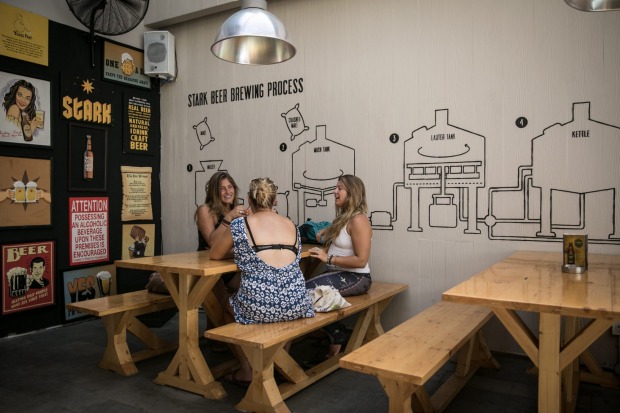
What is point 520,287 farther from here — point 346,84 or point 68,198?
point 68,198

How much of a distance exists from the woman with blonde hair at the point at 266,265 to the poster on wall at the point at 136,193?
2848 millimetres

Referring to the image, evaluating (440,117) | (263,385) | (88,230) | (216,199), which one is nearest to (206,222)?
(216,199)

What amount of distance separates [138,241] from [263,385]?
10.7 feet

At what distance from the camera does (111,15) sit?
4.85 metres

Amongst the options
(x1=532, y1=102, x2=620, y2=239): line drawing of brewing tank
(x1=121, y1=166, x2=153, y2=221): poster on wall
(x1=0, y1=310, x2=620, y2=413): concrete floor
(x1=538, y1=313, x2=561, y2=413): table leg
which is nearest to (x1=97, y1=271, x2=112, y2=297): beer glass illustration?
(x1=121, y1=166, x2=153, y2=221): poster on wall

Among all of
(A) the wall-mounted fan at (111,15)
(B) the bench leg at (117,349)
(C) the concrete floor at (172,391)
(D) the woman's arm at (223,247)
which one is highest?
(A) the wall-mounted fan at (111,15)

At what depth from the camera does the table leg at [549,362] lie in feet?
7.03

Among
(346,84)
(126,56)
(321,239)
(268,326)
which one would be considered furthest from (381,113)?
(126,56)

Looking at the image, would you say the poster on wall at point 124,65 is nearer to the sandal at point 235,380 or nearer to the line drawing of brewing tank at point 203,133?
the line drawing of brewing tank at point 203,133

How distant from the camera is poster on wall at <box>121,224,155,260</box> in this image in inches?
212

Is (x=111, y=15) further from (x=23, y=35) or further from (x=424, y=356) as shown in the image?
(x=424, y=356)

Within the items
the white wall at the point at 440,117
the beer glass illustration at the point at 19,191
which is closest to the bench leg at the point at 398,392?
the white wall at the point at 440,117

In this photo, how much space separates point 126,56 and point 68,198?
5.53ft

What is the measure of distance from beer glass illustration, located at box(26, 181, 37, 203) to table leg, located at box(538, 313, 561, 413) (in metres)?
4.24
